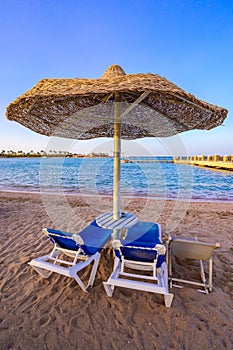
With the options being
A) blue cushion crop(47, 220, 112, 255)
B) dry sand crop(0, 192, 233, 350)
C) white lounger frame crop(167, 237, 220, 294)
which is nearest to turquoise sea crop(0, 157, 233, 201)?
blue cushion crop(47, 220, 112, 255)

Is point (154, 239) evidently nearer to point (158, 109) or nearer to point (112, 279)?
point (112, 279)

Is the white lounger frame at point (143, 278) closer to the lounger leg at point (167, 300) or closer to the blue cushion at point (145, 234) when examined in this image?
the lounger leg at point (167, 300)

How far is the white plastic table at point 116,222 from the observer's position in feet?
8.32

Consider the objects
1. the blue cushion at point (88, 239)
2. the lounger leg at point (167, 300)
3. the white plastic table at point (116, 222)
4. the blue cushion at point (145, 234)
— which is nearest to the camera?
the lounger leg at point (167, 300)

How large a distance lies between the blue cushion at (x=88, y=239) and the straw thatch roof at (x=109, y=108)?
1.57m

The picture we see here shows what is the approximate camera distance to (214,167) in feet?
103

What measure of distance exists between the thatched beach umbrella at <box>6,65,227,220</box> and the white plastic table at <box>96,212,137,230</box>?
0.12 metres

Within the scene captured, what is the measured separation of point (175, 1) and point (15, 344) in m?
7.66

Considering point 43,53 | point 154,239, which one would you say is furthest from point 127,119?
point 43,53

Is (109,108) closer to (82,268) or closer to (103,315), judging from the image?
(82,268)

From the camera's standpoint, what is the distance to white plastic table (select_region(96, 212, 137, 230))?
2.54 metres

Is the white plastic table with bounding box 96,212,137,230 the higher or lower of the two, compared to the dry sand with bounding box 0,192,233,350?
higher

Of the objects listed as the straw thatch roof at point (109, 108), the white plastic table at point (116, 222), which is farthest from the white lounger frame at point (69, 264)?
the straw thatch roof at point (109, 108)

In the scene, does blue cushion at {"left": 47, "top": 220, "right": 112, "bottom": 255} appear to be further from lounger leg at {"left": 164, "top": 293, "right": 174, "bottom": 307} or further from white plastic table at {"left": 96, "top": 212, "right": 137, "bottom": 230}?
lounger leg at {"left": 164, "top": 293, "right": 174, "bottom": 307}
